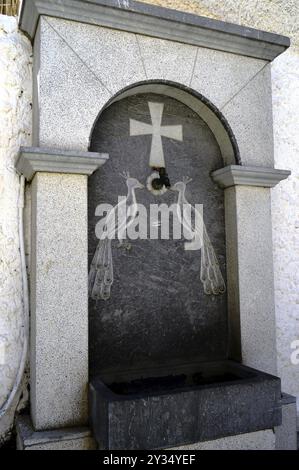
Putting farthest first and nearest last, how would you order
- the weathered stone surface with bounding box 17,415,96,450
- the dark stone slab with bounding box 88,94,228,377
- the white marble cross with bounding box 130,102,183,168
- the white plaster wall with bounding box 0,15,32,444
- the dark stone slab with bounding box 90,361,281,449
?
the white marble cross with bounding box 130,102,183,168 → the dark stone slab with bounding box 88,94,228,377 → the white plaster wall with bounding box 0,15,32,444 → the weathered stone surface with bounding box 17,415,96,450 → the dark stone slab with bounding box 90,361,281,449

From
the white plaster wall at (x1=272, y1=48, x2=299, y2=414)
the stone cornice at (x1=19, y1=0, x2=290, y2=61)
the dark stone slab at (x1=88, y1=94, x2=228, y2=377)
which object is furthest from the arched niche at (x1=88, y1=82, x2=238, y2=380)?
the white plaster wall at (x1=272, y1=48, x2=299, y2=414)

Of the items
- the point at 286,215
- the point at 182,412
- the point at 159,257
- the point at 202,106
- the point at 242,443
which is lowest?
the point at 242,443

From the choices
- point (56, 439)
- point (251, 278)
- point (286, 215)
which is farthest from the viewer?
point (286, 215)

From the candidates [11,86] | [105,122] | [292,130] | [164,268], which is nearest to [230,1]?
[292,130]

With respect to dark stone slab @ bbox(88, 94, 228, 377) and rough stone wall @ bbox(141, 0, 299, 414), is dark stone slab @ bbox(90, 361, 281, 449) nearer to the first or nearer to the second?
dark stone slab @ bbox(88, 94, 228, 377)

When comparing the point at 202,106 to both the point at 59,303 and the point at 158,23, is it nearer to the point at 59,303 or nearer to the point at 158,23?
the point at 158,23

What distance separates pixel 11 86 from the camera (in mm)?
3271

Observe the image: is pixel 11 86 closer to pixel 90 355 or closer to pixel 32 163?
pixel 32 163

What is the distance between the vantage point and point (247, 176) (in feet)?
11.8

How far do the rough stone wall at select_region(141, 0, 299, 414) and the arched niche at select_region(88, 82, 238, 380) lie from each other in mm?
834

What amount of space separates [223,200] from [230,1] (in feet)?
7.42

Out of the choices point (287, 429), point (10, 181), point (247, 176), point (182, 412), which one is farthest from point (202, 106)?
point (287, 429)

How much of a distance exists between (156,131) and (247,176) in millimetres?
909

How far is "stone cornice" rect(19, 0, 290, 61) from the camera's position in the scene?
3.00 meters
